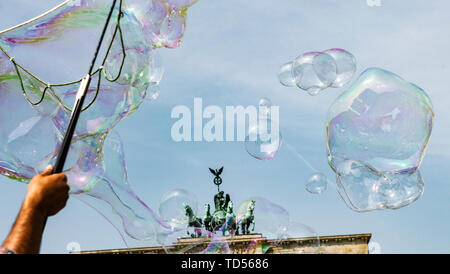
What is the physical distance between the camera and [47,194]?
201cm

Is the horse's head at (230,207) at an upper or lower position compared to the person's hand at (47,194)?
upper

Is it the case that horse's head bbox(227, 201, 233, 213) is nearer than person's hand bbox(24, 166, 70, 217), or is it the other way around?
person's hand bbox(24, 166, 70, 217)

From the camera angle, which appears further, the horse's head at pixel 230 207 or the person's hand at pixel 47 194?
the horse's head at pixel 230 207

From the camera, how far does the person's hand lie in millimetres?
1971

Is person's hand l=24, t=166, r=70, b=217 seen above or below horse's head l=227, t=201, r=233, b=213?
below

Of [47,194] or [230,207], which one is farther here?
[230,207]

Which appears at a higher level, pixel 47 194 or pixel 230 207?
pixel 230 207

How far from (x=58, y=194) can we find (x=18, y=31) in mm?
5575

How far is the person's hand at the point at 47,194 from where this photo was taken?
1971 mm
